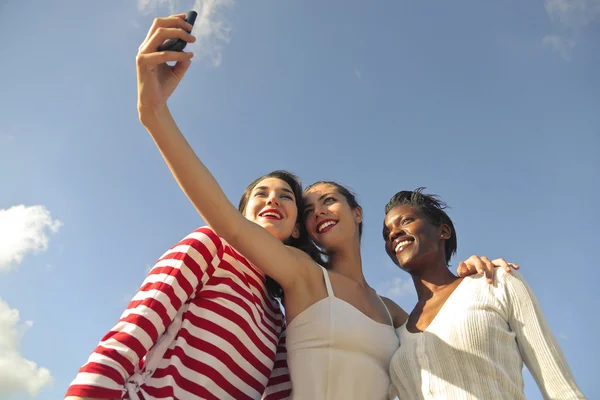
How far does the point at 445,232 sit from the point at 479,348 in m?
1.97

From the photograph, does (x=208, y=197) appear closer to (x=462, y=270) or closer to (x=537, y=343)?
(x=462, y=270)

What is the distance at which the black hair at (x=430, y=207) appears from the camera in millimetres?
5923

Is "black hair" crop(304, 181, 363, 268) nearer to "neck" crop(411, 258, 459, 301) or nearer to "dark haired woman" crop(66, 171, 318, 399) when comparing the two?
"neck" crop(411, 258, 459, 301)

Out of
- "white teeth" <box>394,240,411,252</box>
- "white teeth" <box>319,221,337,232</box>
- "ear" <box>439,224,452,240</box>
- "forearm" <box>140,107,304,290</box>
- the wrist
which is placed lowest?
"forearm" <box>140,107,304,290</box>

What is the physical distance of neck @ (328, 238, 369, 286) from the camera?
5660 mm

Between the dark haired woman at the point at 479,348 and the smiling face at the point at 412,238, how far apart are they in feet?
1.79

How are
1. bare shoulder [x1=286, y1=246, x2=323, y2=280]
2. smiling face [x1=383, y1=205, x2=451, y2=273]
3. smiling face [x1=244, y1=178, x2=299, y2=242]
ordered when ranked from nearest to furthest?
bare shoulder [x1=286, y1=246, x2=323, y2=280]
smiling face [x1=244, y1=178, x2=299, y2=242]
smiling face [x1=383, y1=205, x2=451, y2=273]

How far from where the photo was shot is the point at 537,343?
4195 millimetres

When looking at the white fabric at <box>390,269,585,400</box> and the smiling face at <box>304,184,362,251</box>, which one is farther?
the smiling face at <box>304,184,362,251</box>

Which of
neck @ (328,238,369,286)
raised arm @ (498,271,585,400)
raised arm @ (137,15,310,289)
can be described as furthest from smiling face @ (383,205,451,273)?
raised arm @ (137,15,310,289)

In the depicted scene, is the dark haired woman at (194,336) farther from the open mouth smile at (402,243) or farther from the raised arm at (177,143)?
the open mouth smile at (402,243)

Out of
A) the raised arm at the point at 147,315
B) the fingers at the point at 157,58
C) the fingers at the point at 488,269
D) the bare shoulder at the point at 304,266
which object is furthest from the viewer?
the fingers at the point at 488,269

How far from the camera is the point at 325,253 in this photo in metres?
5.95

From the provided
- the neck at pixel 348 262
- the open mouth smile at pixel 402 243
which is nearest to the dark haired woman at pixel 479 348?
the open mouth smile at pixel 402 243
